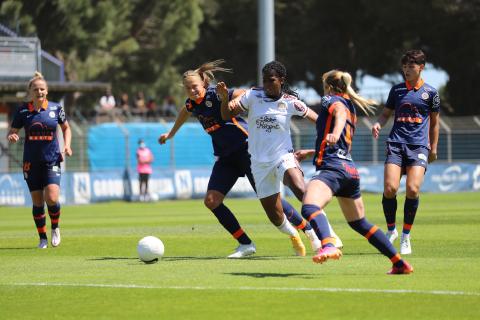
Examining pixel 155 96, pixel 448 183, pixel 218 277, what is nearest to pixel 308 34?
pixel 155 96

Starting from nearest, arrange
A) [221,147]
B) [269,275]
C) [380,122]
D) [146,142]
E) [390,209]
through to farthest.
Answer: [269,275] < [221,147] < [380,122] < [390,209] < [146,142]

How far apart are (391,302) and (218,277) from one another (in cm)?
241

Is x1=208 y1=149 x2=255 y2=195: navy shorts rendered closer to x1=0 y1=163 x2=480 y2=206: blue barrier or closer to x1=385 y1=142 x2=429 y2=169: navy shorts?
x1=385 y1=142 x2=429 y2=169: navy shorts

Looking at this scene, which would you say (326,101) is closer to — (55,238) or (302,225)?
(302,225)

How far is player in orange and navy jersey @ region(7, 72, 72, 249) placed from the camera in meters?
15.1

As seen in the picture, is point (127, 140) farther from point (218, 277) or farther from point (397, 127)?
point (218, 277)

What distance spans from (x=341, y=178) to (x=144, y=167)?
24995 millimetres

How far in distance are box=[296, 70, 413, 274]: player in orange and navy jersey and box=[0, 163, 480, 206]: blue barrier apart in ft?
76.3

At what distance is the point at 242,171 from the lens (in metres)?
13.4

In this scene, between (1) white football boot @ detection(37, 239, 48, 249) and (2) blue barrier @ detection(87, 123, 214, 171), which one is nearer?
(1) white football boot @ detection(37, 239, 48, 249)

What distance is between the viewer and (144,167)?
35094 millimetres

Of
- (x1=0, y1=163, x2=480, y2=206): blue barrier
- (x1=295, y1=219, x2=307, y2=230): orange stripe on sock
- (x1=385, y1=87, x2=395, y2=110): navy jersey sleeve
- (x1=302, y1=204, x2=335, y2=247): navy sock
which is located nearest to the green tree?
(x1=0, y1=163, x2=480, y2=206): blue barrier

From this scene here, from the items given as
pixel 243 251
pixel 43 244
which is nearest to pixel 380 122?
pixel 243 251

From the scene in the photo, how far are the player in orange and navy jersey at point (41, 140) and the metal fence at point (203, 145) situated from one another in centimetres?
2042
